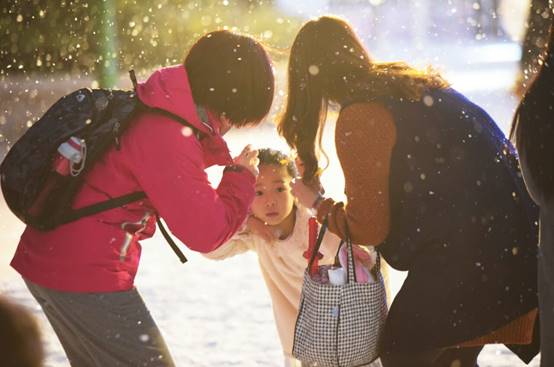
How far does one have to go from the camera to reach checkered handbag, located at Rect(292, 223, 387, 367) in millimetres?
3182

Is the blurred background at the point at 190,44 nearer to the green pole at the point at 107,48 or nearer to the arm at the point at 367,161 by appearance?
the green pole at the point at 107,48

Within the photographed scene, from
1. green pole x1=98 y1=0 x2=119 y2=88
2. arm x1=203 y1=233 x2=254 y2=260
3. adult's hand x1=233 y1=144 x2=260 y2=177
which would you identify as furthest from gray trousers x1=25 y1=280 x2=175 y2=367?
green pole x1=98 y1=0 x2=119 y2=88

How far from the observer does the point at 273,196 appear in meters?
4.20

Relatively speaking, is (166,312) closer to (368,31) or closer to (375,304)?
(375,304)

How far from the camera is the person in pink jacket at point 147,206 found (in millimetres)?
2699

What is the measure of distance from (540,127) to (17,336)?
87.2 inches

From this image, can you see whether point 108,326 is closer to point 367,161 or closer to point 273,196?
point 367,161

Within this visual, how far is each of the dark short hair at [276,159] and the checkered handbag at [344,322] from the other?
109 cm

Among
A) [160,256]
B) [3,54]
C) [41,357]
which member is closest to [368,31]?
[3,54]

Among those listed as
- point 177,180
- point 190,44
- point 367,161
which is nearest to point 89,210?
point 177,180

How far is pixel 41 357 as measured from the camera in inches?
147

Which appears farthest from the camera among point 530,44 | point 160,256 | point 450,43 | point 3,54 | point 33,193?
point 450,43

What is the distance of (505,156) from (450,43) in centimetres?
3828

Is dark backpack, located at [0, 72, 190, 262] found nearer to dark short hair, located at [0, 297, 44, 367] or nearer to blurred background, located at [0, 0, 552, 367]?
blurred background, located at [0, 0, 552, 367]
